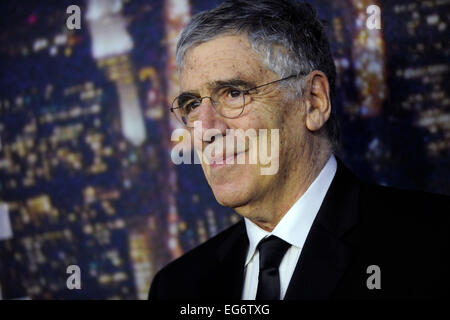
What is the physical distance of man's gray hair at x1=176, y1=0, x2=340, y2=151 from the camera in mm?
1911

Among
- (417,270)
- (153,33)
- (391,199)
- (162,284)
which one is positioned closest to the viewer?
(417,270)

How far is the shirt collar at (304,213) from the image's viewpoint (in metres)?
1.89

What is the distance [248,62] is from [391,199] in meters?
0.67

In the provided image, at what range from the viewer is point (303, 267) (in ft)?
5.83

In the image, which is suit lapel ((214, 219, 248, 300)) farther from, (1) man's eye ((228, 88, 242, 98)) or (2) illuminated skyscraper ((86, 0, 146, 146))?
(2) illuminated skyscraper ((86, 0, 146, 146))

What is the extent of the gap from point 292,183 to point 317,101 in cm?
31

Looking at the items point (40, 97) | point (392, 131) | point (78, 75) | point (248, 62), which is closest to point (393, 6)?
point (392, 131)

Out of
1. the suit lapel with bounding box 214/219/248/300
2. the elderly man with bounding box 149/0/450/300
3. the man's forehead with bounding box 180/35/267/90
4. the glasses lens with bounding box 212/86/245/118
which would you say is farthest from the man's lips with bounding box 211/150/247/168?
the suit lapel with bounding box 214/219/248/300

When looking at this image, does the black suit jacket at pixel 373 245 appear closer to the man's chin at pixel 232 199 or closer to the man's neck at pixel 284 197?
the man's neck at pixel 284 197

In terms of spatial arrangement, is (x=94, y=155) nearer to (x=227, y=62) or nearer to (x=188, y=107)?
(x=188, y=107)

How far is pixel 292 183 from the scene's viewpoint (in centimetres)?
193

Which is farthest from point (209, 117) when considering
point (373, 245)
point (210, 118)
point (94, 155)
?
point (94, 155)

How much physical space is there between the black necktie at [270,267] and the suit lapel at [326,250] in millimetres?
92

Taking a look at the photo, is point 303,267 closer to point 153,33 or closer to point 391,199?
point 391,199
